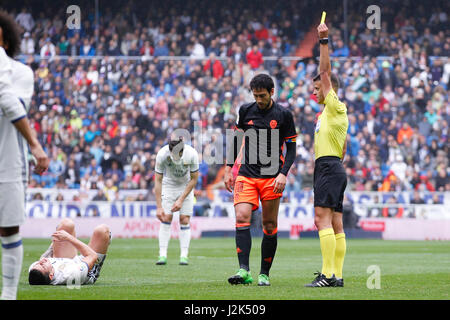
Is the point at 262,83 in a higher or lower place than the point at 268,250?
higher

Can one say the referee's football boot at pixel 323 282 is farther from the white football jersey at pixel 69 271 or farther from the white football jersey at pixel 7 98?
the white football jersey at pixel 7 98

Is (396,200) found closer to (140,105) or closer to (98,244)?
(140,105)

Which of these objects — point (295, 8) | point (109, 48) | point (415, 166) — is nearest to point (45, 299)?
point (415, 166)

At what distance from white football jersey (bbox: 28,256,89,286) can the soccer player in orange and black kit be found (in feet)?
5.97

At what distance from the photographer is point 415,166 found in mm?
27984

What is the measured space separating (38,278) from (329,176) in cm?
351

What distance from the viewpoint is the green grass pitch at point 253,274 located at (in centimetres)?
788

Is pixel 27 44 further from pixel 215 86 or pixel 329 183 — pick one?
pixel 329 183

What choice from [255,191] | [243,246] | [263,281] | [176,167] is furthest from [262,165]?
[176,167]

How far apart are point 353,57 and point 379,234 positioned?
8913 mm

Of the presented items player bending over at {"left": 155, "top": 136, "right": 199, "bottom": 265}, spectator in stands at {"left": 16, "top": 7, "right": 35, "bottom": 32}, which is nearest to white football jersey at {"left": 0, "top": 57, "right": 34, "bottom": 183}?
player bending over at {"left": 155, "top": 136, "right": 199, "bottom": 265}

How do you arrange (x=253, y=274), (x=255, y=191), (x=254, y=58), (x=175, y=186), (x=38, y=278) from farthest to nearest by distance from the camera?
(x=254, y=58)
(x=175, y=186)
(x=253, y=274)
(x=255, y=191)
(x=38, y=278)

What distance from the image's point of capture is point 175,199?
48.6 feet

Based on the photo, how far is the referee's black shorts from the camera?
8.97 m
